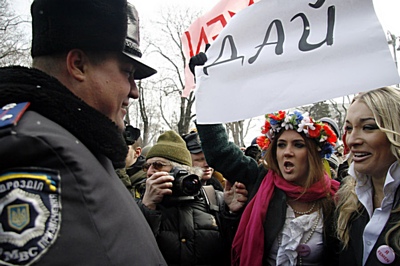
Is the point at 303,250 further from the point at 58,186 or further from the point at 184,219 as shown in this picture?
the point at 58,186

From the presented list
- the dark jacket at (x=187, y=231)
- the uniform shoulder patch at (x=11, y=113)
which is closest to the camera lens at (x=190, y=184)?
the dark jacket at (x=187, y=231)

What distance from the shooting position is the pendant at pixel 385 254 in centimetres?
171

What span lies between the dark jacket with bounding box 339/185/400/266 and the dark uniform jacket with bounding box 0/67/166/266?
132 cm

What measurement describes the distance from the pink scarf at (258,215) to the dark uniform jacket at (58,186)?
4.37 feet

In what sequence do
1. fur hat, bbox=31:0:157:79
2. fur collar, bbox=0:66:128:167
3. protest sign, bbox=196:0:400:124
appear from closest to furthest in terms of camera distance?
fur collar, bbox=0:66:128:167 → fur hat, bbox=31:0:157:79 → protest sign, bbox=196:0:400:124

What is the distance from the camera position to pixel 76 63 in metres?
1.13

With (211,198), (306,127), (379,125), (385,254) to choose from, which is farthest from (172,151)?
(385,254)

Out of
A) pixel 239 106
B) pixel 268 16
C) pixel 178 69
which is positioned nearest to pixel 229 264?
pixel 239 106

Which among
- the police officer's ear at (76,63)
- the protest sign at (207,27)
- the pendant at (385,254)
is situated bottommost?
the pendant at (385,254)

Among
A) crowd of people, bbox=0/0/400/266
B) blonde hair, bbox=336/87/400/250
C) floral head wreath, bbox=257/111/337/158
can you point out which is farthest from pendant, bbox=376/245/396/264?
floral head wreath, bbox=257/111/337/158

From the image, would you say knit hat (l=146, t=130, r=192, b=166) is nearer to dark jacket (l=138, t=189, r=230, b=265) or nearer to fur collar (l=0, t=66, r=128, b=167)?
dark jacket (l=138, t=189, r=230, b=265)

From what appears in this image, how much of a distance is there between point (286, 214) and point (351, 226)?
0.46m

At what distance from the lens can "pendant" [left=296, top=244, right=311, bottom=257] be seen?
222 centimetres

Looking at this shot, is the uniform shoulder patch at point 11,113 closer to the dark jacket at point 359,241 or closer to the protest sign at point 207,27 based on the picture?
the dark jacket at point 359,241
